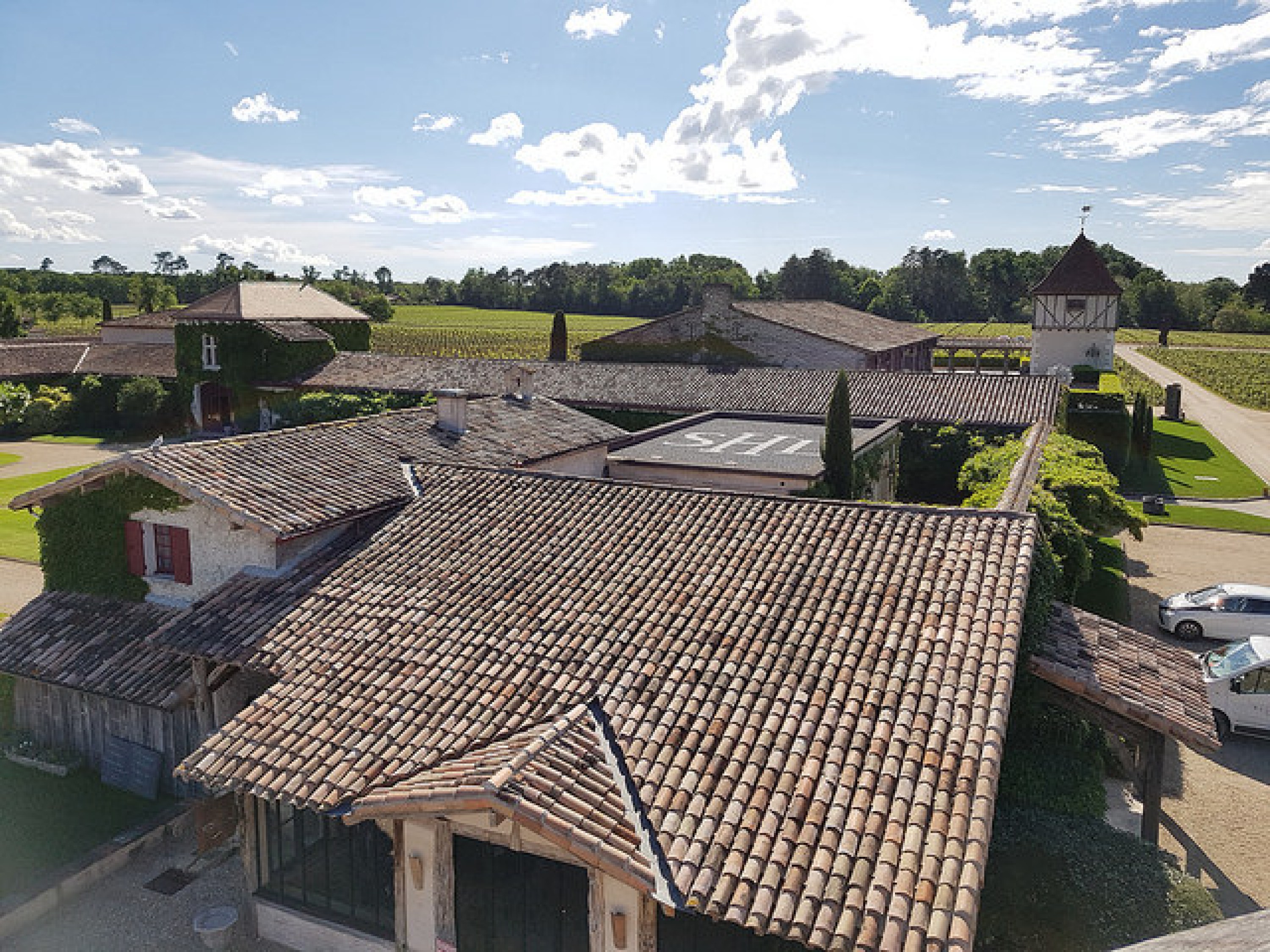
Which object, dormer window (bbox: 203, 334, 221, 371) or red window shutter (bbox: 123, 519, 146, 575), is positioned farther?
dormer window (bbox: 203, 334, 221, 371)

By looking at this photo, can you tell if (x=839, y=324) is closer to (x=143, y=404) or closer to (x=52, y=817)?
(x=143, y=404)

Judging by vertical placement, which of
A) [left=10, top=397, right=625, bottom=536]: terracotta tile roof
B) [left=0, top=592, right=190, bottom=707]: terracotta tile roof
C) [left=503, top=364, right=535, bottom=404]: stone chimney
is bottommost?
[left=0, top=592, right=190, bottom=707]: terracotta tile roof

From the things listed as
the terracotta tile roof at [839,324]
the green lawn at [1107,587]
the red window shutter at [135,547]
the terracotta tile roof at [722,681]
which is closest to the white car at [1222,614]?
the green lawn at [1107,587]

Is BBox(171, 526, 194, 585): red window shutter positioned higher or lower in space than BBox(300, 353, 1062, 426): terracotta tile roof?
lower

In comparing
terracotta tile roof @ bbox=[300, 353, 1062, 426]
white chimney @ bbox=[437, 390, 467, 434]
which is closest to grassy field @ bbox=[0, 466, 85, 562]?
white chimney @ bbox=[437, 390, 467, 434]

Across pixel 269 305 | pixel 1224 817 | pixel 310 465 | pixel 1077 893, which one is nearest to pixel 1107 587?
pixel 1224 817

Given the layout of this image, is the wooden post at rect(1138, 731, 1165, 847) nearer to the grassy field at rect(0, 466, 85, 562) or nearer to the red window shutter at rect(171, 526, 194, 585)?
the red window shutter at rect(171, 526, 194, 585)

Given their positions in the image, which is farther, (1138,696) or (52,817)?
(52,817)
